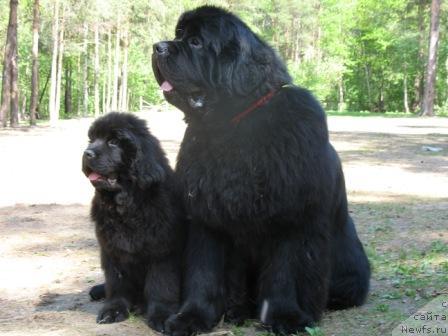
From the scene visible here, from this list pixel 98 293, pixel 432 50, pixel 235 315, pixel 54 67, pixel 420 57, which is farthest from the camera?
pixel 420 57

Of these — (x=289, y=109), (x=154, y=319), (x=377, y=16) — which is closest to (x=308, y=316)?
(x=154, y=319)

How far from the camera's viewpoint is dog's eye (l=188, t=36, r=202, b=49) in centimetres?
365

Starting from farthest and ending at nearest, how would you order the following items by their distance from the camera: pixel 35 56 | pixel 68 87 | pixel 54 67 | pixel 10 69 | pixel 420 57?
1. pixel 68 87
2. pixel 420 57
3. pixel 54 67
4. pixel 35 56
5. pixel 10 69

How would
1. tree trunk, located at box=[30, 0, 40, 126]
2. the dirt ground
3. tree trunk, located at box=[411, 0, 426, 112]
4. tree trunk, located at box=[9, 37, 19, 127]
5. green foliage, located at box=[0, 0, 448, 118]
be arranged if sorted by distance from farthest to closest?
1. green foliage, located at box=[0, 0, 448, 118]
2. tree trunk, located at box=[411, 0, 426, 112]
3. tree trunk, located at box=[30, 0, 40, 126]
4. tree trunk, located at box=[9, 37, 19, 127]
5. the dirt ground

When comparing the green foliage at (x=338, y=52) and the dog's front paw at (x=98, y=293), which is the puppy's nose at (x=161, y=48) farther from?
the green foliage at (x=338, y=52)

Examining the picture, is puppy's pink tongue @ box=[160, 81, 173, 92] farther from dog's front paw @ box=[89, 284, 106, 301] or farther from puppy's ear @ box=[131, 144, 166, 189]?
dog's front paw @ box=[89, 284, 106, 301]

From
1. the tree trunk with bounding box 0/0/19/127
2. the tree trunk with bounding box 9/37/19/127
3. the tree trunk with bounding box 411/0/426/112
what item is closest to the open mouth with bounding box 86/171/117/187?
the tree trunk with bounding box 0/0/19/127

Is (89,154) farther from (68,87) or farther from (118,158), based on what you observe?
(68,87)

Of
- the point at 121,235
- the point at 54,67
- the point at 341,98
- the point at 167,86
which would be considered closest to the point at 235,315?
the point at 121,235

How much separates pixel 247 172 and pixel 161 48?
0.97m

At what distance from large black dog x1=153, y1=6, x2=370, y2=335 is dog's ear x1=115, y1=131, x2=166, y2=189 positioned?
37 cm

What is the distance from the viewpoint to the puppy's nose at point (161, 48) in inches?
142

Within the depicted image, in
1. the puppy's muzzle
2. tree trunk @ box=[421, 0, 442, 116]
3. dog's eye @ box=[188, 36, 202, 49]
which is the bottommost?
the puppy's muzzle

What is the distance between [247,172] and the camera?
363 centimetres
